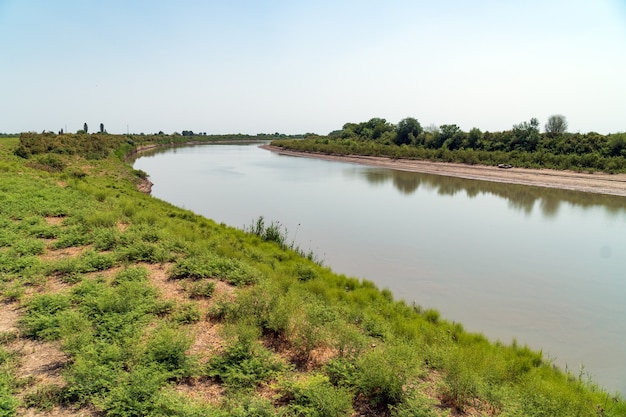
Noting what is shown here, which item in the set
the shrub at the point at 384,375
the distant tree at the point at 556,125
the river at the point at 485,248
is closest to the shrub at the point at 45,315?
the shrub at the point at 384,375

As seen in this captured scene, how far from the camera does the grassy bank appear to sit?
3818 mm

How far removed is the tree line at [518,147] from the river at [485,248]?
1036cm

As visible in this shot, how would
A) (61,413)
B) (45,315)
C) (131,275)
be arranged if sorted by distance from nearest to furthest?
1. (61,413)
2. (45,315)
3. (131,275)

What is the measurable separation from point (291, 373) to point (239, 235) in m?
8.72

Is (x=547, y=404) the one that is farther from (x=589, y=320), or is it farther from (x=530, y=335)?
(x=589, y=320)

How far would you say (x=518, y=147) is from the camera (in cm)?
4594

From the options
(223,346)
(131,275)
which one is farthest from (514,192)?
(223,346)

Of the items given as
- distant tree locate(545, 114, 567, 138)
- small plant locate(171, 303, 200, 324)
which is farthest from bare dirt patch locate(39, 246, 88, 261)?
distant tree locate(545, 114, 567, 138)

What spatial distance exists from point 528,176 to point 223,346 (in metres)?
36.7

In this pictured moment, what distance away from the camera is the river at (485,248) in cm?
816

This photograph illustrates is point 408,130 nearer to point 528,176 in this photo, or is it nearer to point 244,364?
point 528,176

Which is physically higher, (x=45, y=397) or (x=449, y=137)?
(x=449, y=137)

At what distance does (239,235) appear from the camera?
1281 cm

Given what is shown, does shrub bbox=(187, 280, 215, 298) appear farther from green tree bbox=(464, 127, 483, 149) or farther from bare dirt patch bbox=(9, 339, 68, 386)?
green tree bbox=(464, 127, 483, 149)
